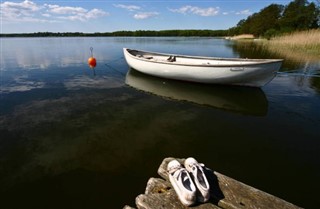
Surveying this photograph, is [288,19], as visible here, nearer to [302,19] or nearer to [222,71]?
[302,19]

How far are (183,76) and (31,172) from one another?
26.1 ft

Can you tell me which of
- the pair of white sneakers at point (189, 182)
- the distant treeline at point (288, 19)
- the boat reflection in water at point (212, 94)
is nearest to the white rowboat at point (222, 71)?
the boat reflection in water at point (212, 94)

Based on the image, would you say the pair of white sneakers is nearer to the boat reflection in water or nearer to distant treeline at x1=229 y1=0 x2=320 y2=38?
the boat reflection in water

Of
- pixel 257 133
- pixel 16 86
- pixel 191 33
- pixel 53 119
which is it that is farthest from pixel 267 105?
pixel 191 33

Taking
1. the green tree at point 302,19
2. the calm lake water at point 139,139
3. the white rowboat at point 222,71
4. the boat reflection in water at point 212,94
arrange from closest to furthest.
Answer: the calm lake water at point 139,139, the boat reflection in water at point 212,94, the white rowboat at point 222,71, the green tree at point 302,19

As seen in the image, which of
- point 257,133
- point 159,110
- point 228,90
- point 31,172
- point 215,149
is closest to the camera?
point 31,172

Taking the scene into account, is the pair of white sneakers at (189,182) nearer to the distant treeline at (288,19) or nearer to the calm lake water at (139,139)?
the calm lake water at (139,139)

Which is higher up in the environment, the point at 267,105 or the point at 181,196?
the point at 181,196

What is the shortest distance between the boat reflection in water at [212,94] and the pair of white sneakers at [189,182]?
203 inches

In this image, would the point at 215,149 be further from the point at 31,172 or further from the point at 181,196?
the point at 31,172

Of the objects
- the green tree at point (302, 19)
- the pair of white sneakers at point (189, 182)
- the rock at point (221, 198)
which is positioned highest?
the green tree at point (302, 19)

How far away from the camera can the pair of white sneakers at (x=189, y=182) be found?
248 centimetres

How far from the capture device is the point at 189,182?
2.77 m

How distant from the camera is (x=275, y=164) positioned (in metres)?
4.54
